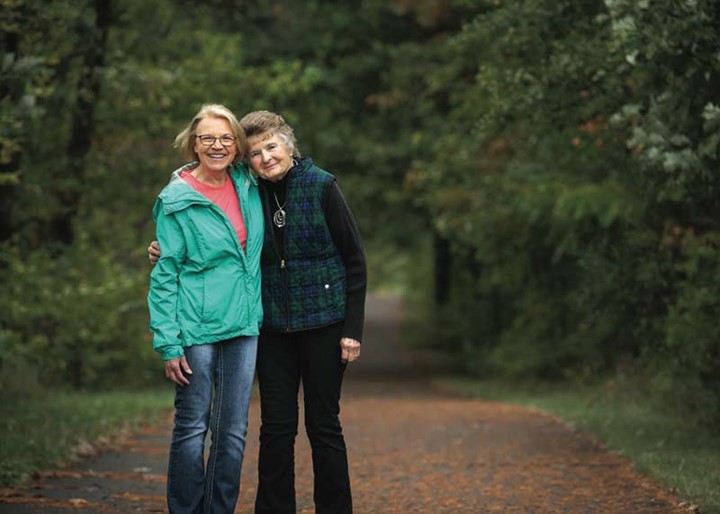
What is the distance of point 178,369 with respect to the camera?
5566mm

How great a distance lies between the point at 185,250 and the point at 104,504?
2.51 metres

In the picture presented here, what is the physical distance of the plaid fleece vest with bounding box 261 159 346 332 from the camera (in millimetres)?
5859

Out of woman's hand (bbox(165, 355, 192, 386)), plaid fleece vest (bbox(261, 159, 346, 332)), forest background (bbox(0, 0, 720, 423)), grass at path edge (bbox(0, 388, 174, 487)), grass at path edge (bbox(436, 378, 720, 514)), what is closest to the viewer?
woman's hand (bbox(165, 355, 192, 386))

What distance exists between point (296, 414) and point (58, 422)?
221 inches

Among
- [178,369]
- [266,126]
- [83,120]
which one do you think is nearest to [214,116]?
[266,126]

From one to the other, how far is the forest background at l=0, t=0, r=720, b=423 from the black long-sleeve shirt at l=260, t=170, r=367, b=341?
290 cm

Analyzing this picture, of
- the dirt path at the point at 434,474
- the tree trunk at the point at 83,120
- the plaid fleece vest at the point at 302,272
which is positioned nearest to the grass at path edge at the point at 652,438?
the dirt path at the point at 434,474

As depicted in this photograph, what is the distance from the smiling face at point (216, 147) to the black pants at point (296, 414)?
2.73 ft

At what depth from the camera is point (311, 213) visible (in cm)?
590

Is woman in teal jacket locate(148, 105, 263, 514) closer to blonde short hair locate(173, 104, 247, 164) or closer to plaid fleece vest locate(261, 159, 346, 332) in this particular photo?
blonde short hair locate(173, 104, 247, 164)

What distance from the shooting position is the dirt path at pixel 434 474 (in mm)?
7617

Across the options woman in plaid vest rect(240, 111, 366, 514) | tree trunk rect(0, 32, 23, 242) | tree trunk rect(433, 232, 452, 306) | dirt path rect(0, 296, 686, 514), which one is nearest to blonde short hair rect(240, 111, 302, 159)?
woman in plaid vest rect(240, 111, 366, 514)

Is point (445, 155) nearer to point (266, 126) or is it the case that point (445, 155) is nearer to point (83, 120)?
point (83, 120)

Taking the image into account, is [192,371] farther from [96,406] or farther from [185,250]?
[96,406]
